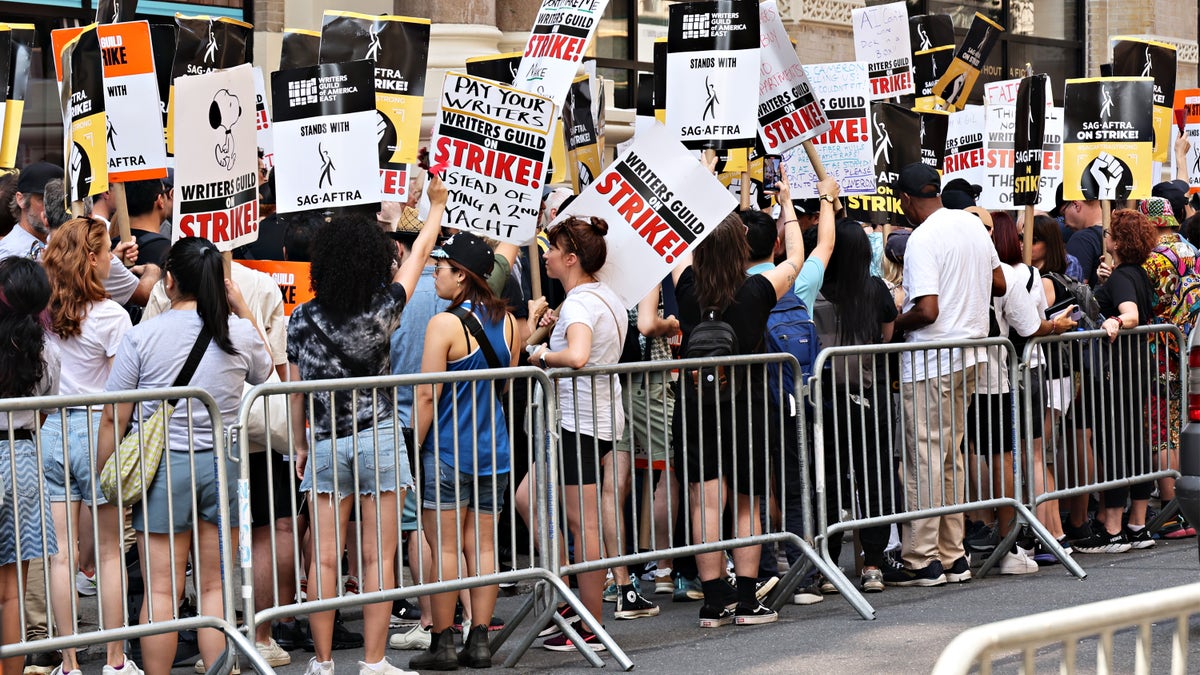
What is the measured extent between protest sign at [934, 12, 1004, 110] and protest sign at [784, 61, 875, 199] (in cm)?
296

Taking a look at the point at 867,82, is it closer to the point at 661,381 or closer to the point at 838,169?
the point at 838,169

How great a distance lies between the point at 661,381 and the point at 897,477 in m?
1.84

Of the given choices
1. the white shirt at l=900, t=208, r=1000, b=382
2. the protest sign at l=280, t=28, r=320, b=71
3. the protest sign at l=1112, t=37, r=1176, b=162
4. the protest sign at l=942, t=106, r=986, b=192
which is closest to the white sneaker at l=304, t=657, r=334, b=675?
the white shirt at l=900, t=208, r=1000, b=382

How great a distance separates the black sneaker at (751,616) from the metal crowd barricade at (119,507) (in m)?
2.50

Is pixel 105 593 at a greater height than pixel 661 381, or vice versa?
pixel 661 381

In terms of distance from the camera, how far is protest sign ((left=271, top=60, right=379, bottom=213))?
26.7ft

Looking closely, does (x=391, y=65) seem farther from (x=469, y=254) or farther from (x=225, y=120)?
(x=469, y=254)

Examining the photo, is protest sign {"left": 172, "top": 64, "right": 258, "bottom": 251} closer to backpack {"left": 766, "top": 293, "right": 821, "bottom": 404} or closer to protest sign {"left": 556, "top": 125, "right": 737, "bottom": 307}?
protest sign {"left": 556, "top": 125, "right": 737, "bottom": 307}

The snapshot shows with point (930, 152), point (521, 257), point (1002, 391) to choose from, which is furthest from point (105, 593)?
point (930, 152)

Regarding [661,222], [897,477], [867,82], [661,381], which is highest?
[867,82]

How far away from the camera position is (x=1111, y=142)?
11.9 m

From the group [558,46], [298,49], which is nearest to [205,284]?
[558,46]

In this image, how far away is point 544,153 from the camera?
816cm

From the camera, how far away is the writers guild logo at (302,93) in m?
8.17
